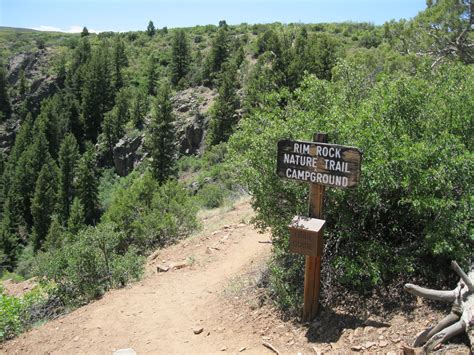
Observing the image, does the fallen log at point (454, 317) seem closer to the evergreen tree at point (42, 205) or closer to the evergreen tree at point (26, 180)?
the evergreen tree at point (42, 205)

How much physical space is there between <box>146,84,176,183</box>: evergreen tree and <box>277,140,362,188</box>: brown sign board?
3121 cm

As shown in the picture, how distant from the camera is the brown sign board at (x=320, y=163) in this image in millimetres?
5480

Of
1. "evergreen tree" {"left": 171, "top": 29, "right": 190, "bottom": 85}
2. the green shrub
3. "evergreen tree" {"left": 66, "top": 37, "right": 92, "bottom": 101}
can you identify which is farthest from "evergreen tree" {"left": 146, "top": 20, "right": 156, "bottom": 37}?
the green shrub

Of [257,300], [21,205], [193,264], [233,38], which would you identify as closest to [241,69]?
[233,38]

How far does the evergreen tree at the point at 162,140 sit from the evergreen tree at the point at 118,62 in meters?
34.8

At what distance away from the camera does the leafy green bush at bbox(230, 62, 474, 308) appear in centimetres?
547

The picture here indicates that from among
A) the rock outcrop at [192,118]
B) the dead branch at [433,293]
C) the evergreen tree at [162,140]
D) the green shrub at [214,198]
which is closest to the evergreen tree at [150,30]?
the rock outcrop at [192,118]

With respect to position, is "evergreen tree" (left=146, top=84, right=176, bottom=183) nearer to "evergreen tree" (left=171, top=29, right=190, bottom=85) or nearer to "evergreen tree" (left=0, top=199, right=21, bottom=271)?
"evergreen tree" (left=0, top=199, right=21, bottom=271)

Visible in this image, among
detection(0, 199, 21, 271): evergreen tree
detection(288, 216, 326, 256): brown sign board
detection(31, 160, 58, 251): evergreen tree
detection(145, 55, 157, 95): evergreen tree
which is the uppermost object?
detection(145, 55, 157, 95): evergreen tree

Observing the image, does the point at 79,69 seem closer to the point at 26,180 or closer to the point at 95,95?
the point at 95,95

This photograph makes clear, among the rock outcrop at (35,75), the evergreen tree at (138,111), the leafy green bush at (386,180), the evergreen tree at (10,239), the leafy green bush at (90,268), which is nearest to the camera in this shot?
the leafy green bush at (386,180)

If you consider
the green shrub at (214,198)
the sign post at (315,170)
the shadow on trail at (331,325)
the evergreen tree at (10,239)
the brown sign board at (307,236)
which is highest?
the sign post at (315,170)

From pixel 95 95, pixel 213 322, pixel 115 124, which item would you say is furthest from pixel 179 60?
pixel 213 322

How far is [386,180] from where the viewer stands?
18.7ft
